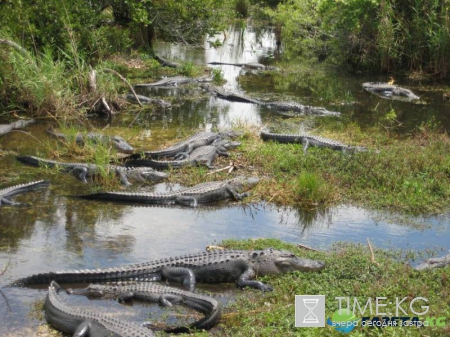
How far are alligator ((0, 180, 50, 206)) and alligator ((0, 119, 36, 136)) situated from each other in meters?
2.90

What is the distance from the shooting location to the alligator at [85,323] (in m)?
4.66

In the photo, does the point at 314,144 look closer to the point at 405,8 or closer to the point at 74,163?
the point at 74,163

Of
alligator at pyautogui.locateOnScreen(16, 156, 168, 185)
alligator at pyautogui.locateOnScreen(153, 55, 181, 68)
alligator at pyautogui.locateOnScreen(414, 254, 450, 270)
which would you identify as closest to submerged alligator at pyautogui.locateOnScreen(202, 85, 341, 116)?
alligator at pyautogui.locateOnScreen(153, 55, 181, 68)

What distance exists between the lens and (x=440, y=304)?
5.12 m

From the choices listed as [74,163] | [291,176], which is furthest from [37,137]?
[291,176]

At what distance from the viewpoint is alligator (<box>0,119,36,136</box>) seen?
1084 centimetres

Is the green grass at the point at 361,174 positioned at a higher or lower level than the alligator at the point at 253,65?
lower

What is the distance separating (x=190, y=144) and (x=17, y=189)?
3251 millimetres

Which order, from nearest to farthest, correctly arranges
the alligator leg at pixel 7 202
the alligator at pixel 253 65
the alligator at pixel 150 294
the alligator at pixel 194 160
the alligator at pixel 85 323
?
the alligator at pixel 85 323, the alligator at pixel 150 294, the alligator leg at pixel 7 202, the alligator at pixel 194 160, the alligator at pixel 253 65

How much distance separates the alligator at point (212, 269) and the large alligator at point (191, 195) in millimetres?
2086

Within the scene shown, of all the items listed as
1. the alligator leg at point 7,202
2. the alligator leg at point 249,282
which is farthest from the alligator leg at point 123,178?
the alligator leg at point 249,282

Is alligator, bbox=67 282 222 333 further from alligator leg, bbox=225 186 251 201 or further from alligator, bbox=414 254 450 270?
alligator leg, bbox=225 186 251 201

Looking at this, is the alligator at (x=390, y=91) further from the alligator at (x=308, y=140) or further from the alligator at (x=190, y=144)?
the alligator at (x=190, y=144)

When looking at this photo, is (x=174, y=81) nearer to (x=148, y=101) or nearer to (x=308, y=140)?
(x=148, y=101)
